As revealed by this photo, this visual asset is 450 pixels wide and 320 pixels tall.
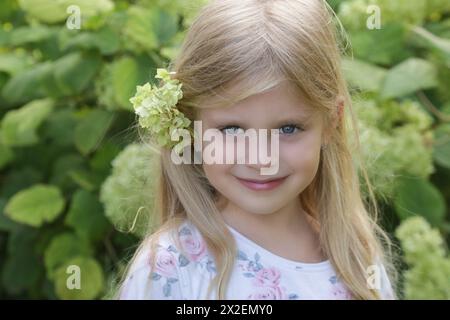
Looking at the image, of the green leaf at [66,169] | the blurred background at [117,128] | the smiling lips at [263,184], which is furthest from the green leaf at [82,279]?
the smiling lips at [263,184]

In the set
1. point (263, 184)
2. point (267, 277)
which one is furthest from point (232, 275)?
point (263, 184)

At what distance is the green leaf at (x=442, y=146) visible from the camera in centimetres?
223

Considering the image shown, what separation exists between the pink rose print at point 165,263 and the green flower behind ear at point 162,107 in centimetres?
21

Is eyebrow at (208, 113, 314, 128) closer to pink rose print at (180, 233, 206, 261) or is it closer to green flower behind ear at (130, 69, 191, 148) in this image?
green flower behind ear at (130, 69, 191, 148)

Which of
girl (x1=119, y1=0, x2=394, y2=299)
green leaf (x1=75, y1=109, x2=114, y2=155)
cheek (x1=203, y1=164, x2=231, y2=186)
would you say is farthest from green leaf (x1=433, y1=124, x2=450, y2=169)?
cheek (x1=203, y1=164, x2=231, y2=186)

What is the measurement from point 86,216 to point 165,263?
1.03 metres

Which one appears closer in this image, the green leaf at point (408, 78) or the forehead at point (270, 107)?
the forehead at point (270, 107)

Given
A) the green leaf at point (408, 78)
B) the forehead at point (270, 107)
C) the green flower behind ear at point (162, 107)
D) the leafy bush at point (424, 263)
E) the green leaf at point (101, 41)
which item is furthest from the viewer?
the green leaf at point (101, 41)

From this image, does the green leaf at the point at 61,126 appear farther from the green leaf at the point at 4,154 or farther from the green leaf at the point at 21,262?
the green leaf at the point at 21,262

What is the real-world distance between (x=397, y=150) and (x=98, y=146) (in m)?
0.87

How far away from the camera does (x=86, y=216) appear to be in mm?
2359

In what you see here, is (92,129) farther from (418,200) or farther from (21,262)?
(418,200)

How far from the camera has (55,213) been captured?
Answer: 7.79 feet

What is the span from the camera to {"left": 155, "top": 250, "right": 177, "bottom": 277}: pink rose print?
1365 mm
